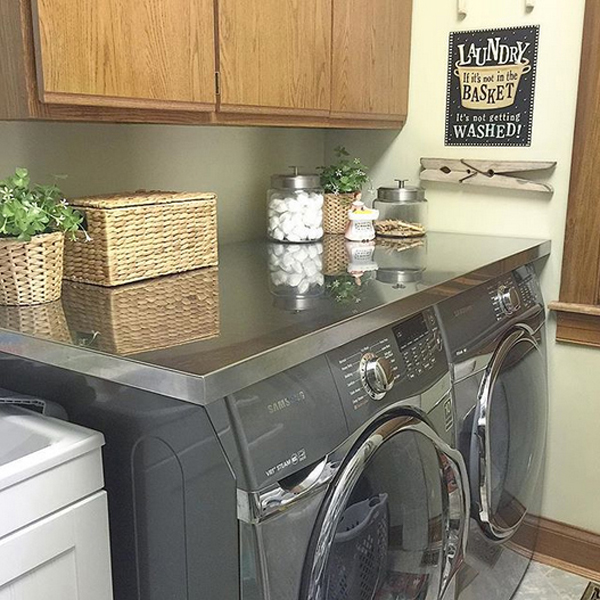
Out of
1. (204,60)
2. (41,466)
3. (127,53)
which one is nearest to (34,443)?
(41,466)

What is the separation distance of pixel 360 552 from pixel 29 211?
0.84m

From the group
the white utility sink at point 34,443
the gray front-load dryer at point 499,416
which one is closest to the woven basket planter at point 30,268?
the white utility sink at point 34,443

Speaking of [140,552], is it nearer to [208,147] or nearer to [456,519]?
[456,519]

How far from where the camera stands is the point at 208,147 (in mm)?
1990

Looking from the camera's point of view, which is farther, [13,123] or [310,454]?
[13,123]

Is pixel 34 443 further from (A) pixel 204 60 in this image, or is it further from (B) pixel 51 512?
(A) pixel 204 60

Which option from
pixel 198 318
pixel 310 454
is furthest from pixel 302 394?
pixel 198 318

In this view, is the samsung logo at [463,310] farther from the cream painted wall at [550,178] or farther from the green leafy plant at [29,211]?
the green leafy plant at [29,211]

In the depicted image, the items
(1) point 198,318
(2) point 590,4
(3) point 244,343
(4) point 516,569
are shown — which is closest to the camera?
(3) point 244,343

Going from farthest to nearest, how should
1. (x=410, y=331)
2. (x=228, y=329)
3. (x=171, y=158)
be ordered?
1. (x=171, y=158)
2. (x=410, y=331)
3. (x=228, y=329)

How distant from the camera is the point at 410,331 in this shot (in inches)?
54.1

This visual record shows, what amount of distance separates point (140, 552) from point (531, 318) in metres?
1.27

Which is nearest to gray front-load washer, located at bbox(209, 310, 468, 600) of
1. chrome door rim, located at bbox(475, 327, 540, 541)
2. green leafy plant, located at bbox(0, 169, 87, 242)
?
chrome door rim, located at bbox(475, 327, 540, 541)

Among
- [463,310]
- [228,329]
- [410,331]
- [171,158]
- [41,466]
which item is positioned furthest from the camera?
[171,158]
